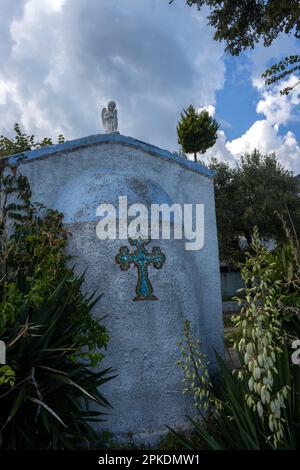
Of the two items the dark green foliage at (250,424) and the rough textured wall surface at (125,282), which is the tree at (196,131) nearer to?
the rough textured wall surface at (125,282)

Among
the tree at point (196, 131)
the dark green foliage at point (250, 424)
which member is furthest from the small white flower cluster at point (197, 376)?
the tree at point (196, 131)

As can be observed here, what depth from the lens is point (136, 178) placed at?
251 inches

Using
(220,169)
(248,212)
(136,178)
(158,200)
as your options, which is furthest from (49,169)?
(220,169)

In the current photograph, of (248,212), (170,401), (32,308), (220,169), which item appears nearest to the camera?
(32,308)

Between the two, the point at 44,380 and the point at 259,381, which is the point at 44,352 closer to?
the point at 44,380

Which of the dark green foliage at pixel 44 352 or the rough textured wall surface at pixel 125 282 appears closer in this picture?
the dark green foliage at pixel 44 352

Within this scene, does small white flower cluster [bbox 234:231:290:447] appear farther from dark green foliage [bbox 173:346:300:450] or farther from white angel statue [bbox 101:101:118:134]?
white angel statue [bbox 101:101:118:134]

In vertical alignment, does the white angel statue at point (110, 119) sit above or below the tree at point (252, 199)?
below

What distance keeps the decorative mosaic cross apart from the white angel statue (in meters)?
2.97

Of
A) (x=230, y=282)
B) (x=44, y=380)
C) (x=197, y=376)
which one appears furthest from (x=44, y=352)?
(x=230, y=282)

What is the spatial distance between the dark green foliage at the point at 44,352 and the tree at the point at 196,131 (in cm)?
2728

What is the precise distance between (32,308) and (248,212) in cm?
2074

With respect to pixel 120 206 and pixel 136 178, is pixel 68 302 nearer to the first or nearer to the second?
pixel 120 206

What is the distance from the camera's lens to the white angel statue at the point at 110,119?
770 centimetres
